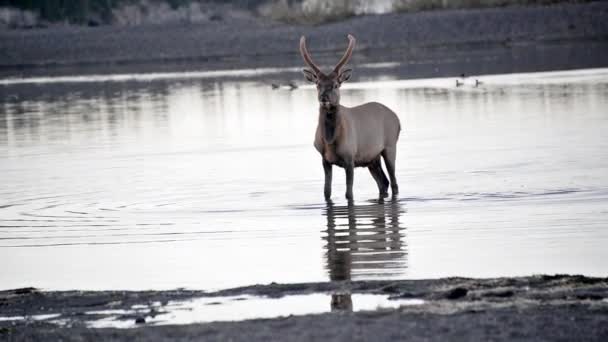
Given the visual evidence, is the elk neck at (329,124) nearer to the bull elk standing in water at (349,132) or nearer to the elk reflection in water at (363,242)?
the bull elk standing in water at (349,132)

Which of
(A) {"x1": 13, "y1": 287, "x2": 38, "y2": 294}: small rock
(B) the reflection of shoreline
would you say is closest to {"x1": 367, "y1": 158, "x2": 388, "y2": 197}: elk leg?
(B) the reflection of shoreline

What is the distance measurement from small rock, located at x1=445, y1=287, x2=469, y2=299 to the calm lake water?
119 cm

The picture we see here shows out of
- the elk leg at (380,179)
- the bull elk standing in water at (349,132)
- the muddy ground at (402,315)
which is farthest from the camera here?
the elk leg at (380,179)

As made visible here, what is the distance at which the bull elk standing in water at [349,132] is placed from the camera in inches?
591

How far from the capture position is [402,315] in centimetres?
868

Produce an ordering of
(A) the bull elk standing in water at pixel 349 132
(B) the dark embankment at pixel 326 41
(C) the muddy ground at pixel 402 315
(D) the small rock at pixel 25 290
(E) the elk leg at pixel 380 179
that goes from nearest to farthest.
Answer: (C) the muddy ground at pixel 402 315 → (D) the small rock at pixel 25 290 → (A) the bull elk standing in water at pixel 349 132 → (E) the elk leg at pixel 380 179 → (B) the dark embankment at pixel 326 41

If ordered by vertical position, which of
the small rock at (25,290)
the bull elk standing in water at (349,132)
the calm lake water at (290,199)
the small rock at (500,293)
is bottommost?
the calm lake water at (290,199)

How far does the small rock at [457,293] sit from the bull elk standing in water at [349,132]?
5881mm

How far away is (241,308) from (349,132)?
6365mm

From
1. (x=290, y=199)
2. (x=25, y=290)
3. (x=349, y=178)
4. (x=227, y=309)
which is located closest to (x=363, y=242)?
(x=349, y=178)

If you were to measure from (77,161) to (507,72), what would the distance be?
68.5 ft

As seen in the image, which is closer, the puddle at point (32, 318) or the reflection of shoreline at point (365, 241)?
the puddle at point (32, 318)

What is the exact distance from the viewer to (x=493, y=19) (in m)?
54.4

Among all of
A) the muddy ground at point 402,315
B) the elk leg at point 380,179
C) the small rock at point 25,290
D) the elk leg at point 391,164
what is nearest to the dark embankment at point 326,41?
the elk leg at point 391,164
